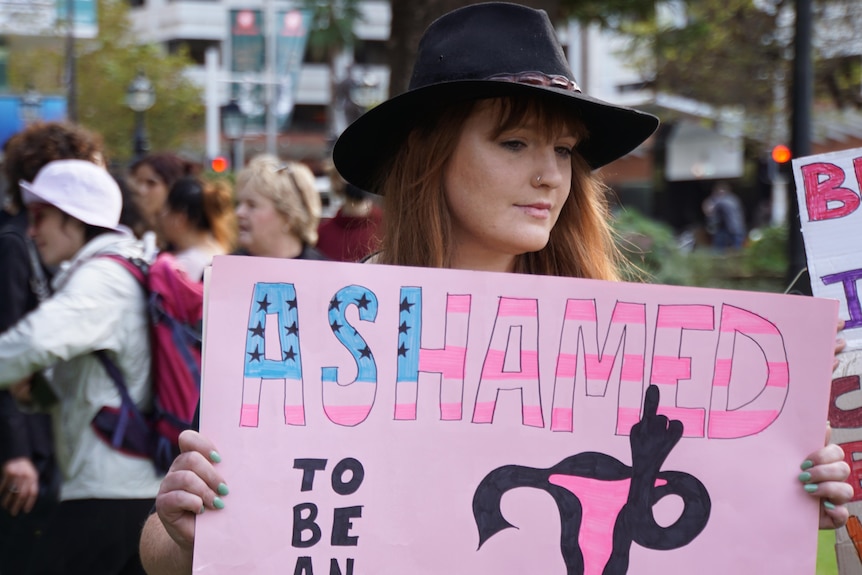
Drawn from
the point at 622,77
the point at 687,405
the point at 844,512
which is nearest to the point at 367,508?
the point at 687,405

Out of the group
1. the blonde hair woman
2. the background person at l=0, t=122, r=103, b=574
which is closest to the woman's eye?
the background person at l=0, t=122, r=103, b=574

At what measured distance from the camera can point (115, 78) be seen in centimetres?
3231

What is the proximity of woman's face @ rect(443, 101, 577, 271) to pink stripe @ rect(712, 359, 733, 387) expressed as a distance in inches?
14.8

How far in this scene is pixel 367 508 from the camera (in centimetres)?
181

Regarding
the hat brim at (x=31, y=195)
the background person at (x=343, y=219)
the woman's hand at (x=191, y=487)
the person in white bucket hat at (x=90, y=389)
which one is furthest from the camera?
the background person at (x=343, y=219)

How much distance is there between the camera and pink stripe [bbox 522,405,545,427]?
1859 millimetres

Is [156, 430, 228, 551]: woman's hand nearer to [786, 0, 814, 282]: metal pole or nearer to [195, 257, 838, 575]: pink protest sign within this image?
[195, 257, 838, 575]: pink protest sign

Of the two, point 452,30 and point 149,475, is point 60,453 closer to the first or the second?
point 149,475

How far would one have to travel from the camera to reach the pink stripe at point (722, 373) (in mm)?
1894

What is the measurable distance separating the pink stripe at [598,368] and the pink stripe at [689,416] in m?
0.11

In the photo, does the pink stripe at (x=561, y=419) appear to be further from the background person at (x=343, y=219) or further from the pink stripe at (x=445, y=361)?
the background person at (x=343, y=219)

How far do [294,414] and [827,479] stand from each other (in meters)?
0.88

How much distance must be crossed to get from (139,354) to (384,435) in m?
1.90

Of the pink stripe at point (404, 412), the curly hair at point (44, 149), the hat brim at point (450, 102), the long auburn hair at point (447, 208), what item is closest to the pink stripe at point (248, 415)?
the pink stripe at point (404, 412)
